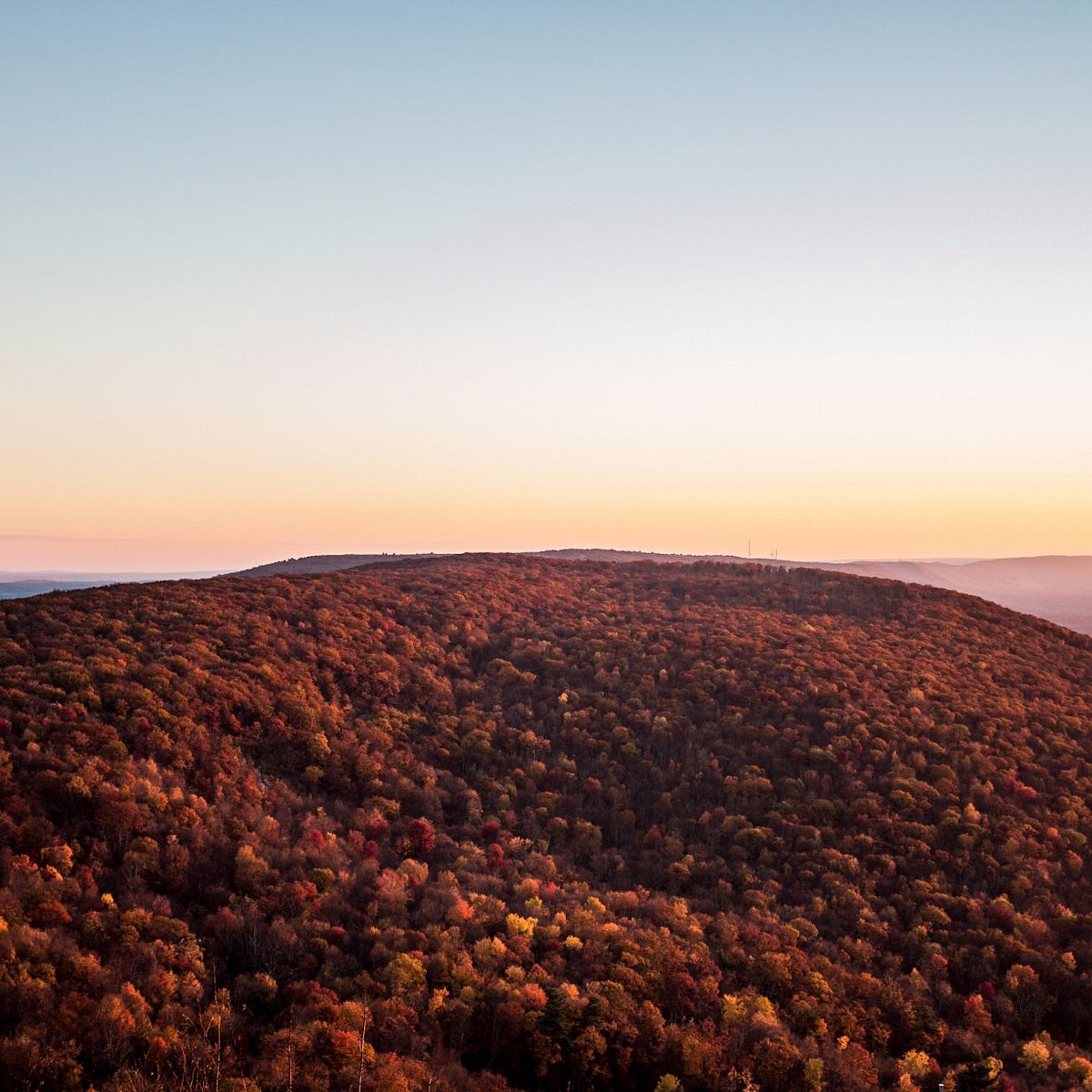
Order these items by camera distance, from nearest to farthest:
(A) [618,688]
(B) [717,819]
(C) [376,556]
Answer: (B) [717,819]
(A) [618,688]
(C) [376,556]

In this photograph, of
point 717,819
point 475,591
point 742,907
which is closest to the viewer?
point 742,907

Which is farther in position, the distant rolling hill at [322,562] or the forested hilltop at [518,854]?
the distant rolling hill at [322,562]

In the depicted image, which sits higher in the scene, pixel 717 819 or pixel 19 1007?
pixel 19 1007

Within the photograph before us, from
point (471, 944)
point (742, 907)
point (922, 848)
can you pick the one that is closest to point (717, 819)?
point (742, 907)

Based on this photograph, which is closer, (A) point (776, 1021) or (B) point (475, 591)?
(A) point (776, 1021)

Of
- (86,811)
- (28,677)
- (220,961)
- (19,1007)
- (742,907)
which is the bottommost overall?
(742,907)

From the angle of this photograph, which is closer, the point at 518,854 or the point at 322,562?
the point at 518,854

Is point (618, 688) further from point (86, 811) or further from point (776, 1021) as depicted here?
point (86, 811)

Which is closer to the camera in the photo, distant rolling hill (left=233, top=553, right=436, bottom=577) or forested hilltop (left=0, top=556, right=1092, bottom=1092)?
forested hilltop (left=0, top=556, right=1092, bottom=1092)
